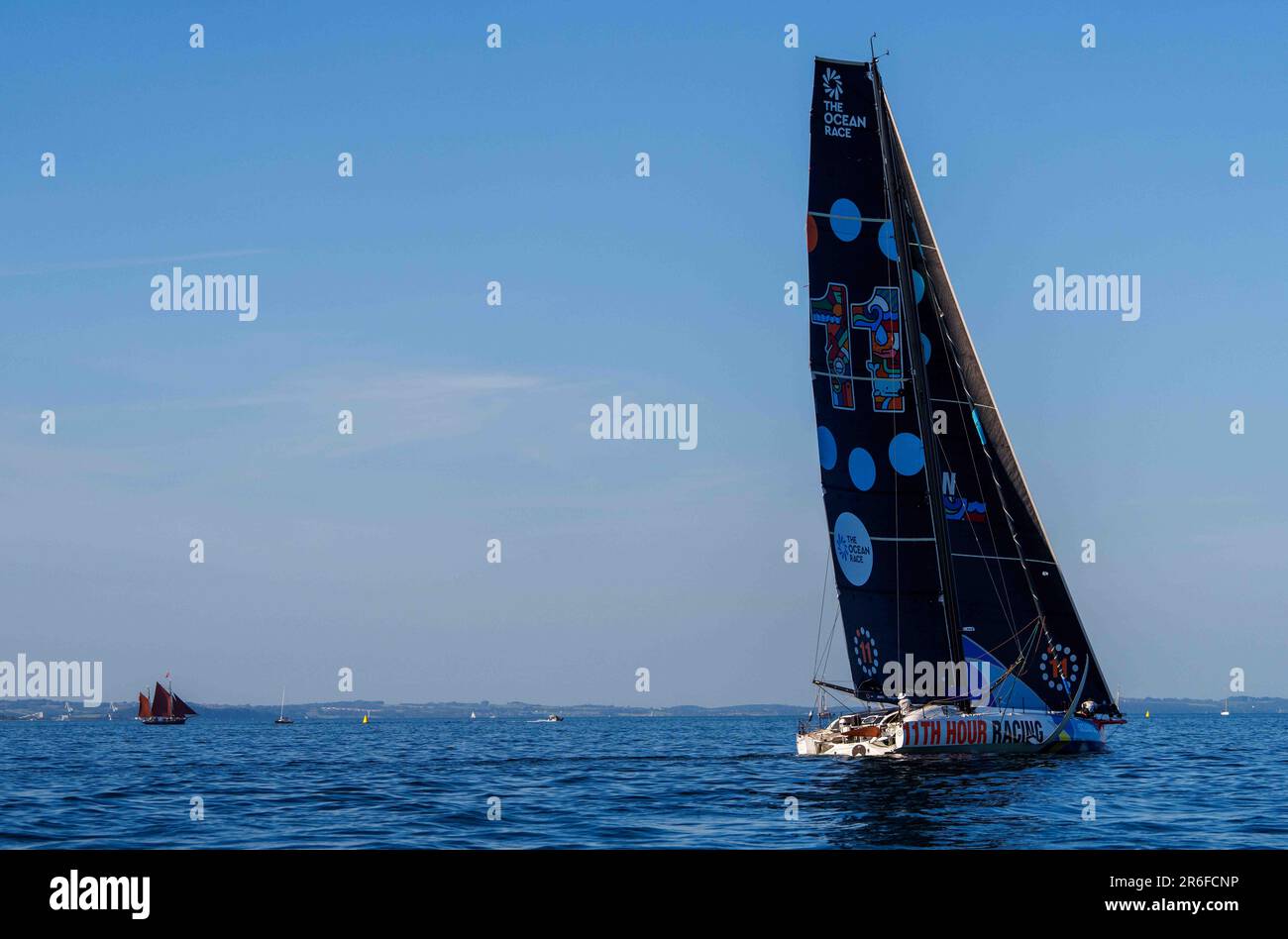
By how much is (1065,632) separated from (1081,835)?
24028 mm

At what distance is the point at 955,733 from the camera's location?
41.5 metres

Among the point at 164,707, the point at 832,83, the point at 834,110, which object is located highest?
the point at 832,83

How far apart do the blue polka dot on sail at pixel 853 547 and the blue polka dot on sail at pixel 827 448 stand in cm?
172

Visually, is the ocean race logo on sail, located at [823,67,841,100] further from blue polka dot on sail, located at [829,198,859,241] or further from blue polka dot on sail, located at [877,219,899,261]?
blue polka dot on sail, located at [877,219,899,261]

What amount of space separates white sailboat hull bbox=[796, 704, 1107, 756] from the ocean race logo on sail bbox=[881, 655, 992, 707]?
1.06 meters

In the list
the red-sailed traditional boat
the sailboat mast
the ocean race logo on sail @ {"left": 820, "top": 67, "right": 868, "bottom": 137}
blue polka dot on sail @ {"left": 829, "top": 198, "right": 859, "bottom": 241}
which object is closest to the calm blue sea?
the sailboat mast

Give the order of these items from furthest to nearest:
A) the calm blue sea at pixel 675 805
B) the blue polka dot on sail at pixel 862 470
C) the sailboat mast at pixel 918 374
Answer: the blue polka dot on sail at pixel 862 470
the sailboat mast at pixel 918 374
the calm blue sea at pixel 675 805

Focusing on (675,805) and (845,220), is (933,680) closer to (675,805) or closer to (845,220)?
(845,220)

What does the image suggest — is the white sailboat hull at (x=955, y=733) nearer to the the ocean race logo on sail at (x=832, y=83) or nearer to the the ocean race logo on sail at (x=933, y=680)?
the the ocean race logo on sail at (x=933, y=680)

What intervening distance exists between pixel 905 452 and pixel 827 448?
99.9 inches

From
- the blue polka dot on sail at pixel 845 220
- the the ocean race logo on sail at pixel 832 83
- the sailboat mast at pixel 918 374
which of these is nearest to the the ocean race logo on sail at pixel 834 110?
the the ocean race logo on sail at pixel 832 83

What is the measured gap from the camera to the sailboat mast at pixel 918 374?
45375mm

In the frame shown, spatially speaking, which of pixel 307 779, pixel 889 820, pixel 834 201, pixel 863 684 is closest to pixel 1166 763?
pixel 863 684

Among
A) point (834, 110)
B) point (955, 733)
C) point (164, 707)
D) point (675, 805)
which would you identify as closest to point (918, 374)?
point (834, 110)
